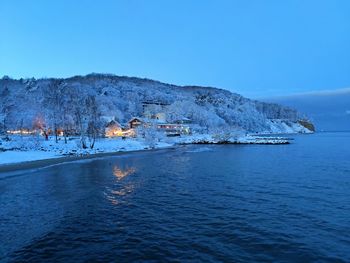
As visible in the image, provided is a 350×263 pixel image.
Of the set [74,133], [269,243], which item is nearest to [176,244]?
[269,243]

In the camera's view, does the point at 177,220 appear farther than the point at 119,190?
No

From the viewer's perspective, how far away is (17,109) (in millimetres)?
84000

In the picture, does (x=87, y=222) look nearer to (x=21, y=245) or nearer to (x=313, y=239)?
(x=21, y=245)

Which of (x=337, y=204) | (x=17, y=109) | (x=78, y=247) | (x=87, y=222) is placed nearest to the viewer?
(x=78, y=247)

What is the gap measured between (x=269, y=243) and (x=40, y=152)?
47317 mm

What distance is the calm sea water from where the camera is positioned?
11383mm

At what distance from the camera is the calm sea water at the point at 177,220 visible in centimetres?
1138

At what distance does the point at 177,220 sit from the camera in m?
15.2

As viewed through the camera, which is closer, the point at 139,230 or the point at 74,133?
the point at 139,230

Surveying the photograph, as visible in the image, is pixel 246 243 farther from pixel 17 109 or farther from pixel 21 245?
pixel 17 109

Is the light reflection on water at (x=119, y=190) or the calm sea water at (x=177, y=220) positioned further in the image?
the light reflection on water at (x=119, y=190)

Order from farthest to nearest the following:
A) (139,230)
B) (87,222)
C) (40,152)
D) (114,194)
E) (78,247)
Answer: (40,152), (114,194), (87,222), (139,230), (78,247)

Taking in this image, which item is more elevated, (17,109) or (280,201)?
(17,109)

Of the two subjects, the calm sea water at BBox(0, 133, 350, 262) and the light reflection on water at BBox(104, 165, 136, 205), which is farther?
the light reflection on water at BBox(104, 165, 136, 205)
